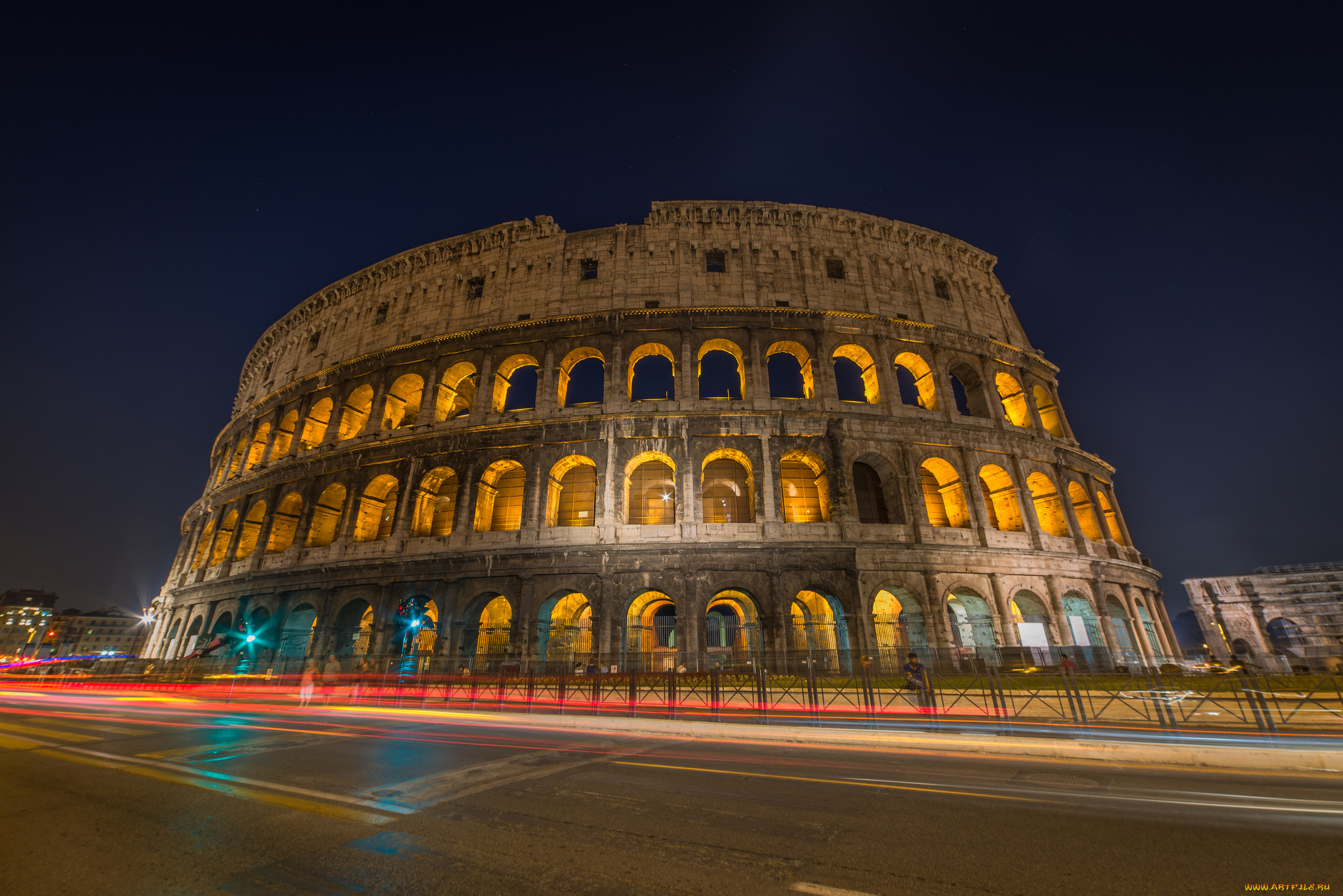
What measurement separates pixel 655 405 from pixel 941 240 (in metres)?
18.4

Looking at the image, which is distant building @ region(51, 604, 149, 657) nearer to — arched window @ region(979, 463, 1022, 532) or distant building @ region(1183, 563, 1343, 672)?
arched window @ region(979, 463, 1022, 532)

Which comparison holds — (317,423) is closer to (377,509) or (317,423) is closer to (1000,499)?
(377,509)

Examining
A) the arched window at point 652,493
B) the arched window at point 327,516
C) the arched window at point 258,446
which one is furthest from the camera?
the arched window at point 258,446

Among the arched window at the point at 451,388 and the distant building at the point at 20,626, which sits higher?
the arched window at the point at 451,388

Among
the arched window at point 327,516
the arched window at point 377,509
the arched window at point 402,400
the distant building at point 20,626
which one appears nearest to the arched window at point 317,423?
the arched window at point 402,400

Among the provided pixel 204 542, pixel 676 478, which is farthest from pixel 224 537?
pixel 676 478

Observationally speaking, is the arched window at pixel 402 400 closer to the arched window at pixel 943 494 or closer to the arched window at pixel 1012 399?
the arched window at pixel 943 494

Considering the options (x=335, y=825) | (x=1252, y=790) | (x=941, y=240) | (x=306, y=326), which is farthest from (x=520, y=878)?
(x=306, y=326)

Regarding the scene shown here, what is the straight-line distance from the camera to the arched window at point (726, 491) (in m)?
Answer: 22.6

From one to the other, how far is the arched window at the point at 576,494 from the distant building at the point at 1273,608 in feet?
150

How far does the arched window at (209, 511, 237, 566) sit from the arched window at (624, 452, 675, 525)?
72.5 feet

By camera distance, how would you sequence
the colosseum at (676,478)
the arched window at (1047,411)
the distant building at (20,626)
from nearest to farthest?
1. the colosseum at (676,478)
2. the arched window at (1047,411)
3. the distant building at (20,626)

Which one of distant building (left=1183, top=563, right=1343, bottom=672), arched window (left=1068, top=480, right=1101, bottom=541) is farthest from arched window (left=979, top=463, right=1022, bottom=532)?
distant building (left=1183, top=563, right=1343, bottom=672)

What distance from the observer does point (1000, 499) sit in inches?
903
